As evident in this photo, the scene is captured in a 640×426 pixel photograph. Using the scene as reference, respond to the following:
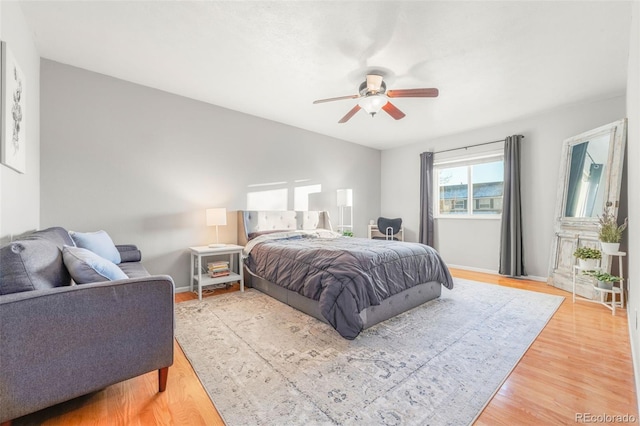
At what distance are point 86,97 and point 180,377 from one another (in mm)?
3106

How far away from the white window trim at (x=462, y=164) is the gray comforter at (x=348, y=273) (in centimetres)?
228

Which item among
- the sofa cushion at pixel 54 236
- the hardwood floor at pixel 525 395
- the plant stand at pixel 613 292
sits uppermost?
the sofa cushion at pixel 54 236

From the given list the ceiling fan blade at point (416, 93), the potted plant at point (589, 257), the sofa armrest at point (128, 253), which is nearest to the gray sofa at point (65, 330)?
the sofa armrest at point (128, 253)

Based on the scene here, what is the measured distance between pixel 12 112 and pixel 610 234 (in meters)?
5.53

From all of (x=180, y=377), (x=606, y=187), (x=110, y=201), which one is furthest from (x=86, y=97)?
(x=606, y=187)

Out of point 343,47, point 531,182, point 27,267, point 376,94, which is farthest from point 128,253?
point 531,182

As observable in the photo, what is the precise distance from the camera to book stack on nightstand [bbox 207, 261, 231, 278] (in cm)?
350

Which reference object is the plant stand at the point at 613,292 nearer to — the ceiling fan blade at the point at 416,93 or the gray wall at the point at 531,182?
the gray wall at the point at 531,182

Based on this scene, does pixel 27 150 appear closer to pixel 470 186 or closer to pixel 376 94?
pixel 376 94

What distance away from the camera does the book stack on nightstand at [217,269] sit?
3500mm

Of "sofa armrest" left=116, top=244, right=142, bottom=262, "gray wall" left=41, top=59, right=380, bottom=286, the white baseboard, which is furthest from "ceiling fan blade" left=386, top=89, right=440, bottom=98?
the white baseboard

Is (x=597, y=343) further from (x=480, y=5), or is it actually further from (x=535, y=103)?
(x=535, y=103)

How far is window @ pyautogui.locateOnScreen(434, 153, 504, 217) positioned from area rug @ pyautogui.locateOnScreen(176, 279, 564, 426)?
2205mm

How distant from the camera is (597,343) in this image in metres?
2.20
